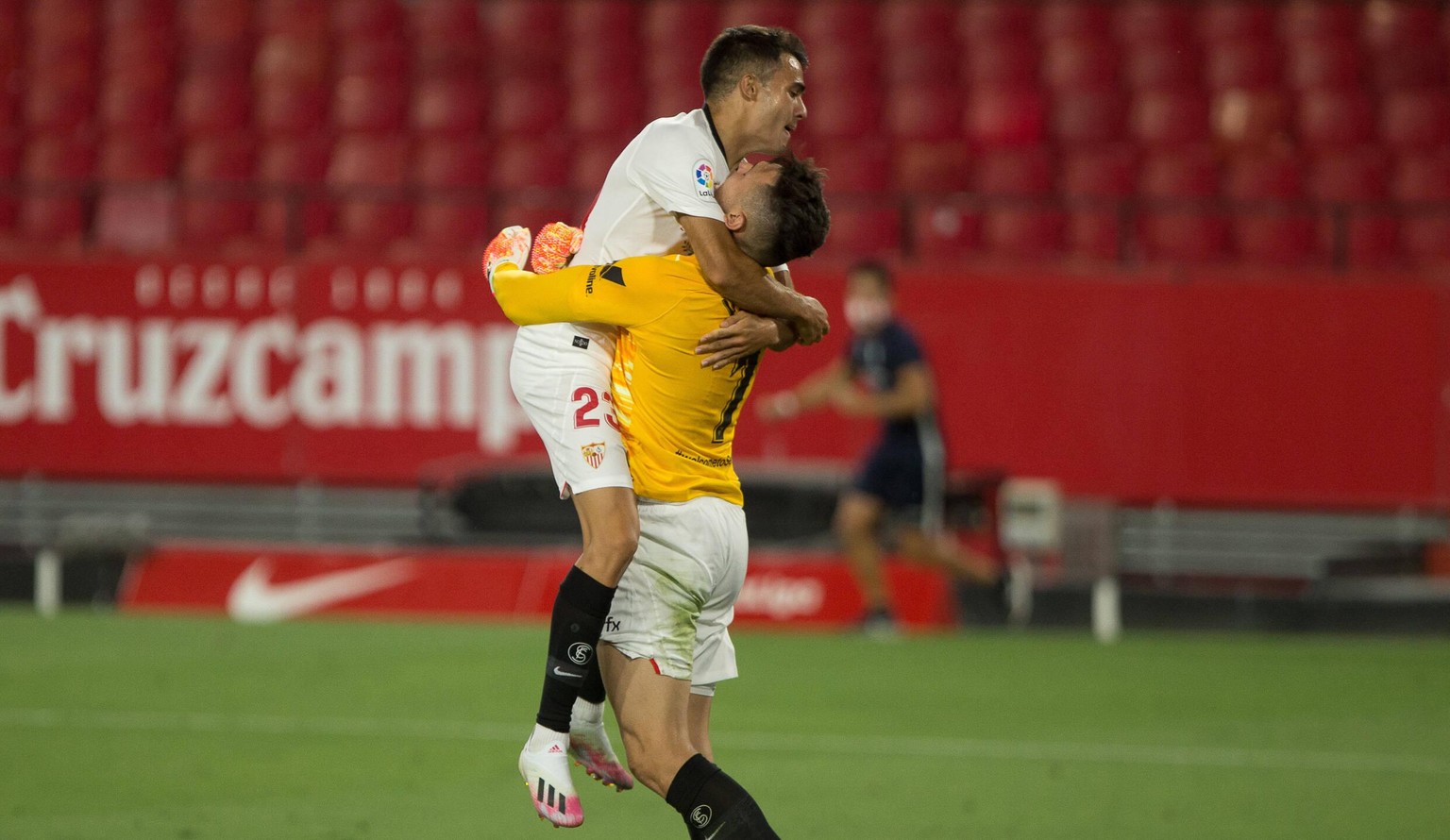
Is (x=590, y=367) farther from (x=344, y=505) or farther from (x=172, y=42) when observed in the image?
(x=172, y=42)

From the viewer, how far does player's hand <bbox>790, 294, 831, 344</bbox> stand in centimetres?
533

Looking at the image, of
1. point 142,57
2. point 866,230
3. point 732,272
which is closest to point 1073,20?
point 866,230

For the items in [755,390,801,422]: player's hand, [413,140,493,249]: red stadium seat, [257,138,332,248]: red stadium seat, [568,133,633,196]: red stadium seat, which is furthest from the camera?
[568,133,633,196]: red stadium seat

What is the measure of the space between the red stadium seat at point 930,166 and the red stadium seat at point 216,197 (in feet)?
18.1

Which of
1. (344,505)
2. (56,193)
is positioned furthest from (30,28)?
(344,505)

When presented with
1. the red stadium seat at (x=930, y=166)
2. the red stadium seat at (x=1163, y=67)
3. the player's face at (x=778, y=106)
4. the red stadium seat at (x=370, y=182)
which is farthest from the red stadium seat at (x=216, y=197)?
the player's face at (x=778, y=106)

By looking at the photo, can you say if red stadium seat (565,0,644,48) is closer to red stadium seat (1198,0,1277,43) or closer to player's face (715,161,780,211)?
red stadium seat (1198,0,1277,43)

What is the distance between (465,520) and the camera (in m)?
14.8

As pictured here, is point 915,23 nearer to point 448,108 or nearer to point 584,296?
point 448,108

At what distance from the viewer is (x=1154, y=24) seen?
17.7 m

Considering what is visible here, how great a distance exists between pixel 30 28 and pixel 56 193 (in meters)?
3.92

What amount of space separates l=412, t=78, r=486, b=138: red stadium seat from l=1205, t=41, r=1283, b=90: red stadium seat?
668 cm

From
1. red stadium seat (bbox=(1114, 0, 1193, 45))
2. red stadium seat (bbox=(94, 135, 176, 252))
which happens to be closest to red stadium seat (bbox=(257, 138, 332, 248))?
red stadium seat (bbox=(94, 135, 176, 252))

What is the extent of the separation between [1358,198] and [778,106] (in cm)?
1231
